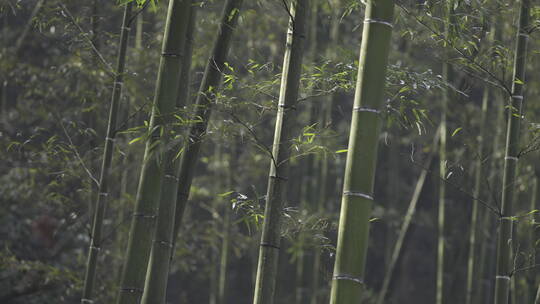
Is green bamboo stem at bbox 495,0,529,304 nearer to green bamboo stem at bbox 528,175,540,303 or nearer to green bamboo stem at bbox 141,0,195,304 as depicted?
green bamboo stem at bbox 528,175,540,303

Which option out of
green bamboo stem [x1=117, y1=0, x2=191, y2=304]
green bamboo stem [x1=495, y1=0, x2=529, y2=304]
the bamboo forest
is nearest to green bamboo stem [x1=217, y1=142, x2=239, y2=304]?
the bamboo forest

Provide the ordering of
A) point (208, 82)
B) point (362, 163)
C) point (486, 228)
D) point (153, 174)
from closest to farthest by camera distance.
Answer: point (362, 163), point (153, 174), point (208, 82), point (486, 228)

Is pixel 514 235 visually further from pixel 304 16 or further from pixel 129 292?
pixel 129 292

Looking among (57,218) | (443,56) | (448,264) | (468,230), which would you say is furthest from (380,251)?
(443,56)

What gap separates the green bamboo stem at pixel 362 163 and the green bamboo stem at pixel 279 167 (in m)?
0.37

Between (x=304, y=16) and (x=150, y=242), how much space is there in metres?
1.03

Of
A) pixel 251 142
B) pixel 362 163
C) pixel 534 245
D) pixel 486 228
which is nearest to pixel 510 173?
pixel 534 245

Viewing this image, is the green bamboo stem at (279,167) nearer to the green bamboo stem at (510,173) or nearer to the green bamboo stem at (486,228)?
the green bamboo stem at (510,173)

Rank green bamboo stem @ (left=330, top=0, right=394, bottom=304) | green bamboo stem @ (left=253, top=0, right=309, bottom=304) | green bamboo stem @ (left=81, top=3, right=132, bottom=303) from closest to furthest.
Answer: green bamboo stem @ (left=330, top=0, right=394, bottom=304), green bamboo stem @ (left=253, top=0, right=309, bottom=304), green bamboo stem @ (left=81, top=3, right=132, bottom=303)

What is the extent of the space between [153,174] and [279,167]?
0.50m

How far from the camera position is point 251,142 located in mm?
2627

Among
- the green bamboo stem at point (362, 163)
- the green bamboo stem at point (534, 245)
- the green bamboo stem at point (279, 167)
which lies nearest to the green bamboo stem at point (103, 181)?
the green bamboo stem at point (279, 167)

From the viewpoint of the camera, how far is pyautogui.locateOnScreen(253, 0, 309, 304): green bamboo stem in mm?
2504

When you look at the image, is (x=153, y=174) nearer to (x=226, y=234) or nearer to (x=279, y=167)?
(x=279, y=167)
